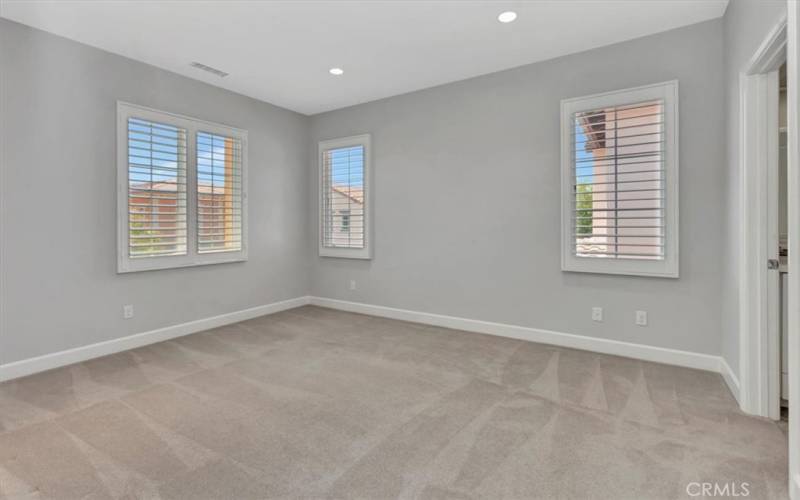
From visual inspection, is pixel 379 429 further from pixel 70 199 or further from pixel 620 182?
pixel 70 199

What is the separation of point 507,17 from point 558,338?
9.48 ft

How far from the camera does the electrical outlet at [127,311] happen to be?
384 centimetres

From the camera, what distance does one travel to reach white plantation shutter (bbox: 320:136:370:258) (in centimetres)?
524

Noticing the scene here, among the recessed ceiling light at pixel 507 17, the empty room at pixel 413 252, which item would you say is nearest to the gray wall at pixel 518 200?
the empty room at pixel 413 252

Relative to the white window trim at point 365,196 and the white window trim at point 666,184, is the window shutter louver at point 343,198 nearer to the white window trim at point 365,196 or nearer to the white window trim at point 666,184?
Result: the white window trim at point 365,196

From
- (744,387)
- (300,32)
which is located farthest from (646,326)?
(300,32)

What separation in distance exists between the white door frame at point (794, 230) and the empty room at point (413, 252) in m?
0.02

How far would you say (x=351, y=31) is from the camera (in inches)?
132

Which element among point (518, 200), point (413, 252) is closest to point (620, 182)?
point (518, 200)

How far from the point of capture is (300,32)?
11.0 feet

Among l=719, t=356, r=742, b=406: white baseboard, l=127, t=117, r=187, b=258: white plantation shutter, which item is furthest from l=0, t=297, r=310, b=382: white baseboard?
l=719, t=356, r=742, b=406: white baseboard

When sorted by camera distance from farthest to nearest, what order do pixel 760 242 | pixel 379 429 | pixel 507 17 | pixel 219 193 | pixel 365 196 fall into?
pixel 365 196 < pixel 219 193 < pixel 507 17 < pixel 760 242 < pixel 379 429

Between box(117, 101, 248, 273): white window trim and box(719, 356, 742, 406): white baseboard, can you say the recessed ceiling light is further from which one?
box(117, 101, 248, 273): white window trim

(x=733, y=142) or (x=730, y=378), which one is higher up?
(x=733, y=142)
